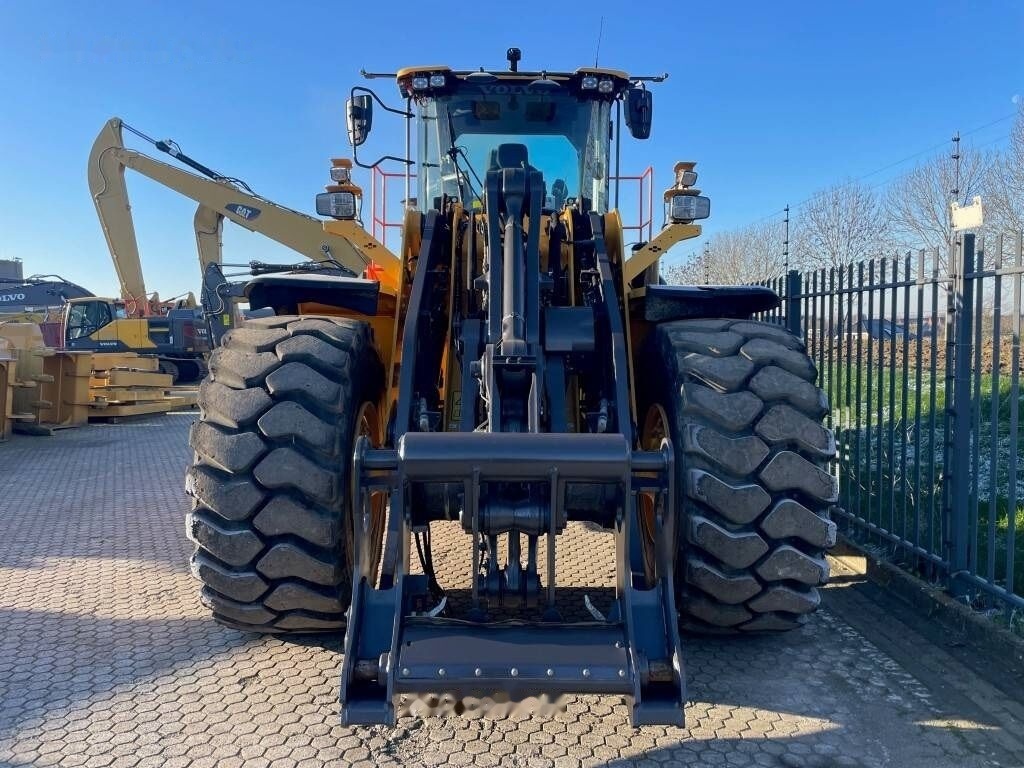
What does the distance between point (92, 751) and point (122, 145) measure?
63.2 feet

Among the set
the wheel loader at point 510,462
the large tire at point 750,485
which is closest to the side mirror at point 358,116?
the wheel loader at point 510,462

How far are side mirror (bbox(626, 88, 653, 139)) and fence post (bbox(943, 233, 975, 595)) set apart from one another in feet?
6.30

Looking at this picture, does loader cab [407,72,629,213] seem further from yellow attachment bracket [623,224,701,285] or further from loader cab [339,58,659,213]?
yellow attachment bracket [623,224,701,285]

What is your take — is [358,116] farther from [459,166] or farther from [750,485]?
[750,485]

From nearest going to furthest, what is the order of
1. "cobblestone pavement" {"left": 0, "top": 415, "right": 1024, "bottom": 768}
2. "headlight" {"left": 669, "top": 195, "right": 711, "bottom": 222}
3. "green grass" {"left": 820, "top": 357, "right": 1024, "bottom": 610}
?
1. "cobblestone pavement" {"left": 0, "top": 415, "right": 1024, "bottom": 768}
2. "headlight" {"left": 669, "top": 195, "right": 711, "bottom": 222}
3. "green grass" {"left": 820, "top": 357, "right": 1024, "bottom": 610}

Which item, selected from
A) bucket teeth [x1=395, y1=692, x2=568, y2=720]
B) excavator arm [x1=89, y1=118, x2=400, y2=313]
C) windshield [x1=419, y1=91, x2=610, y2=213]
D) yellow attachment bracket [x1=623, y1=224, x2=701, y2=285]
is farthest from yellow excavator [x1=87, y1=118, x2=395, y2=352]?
bucket teeth [x1=395, y1=692, x2=568, y2=720]

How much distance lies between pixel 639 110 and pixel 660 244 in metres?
1.13

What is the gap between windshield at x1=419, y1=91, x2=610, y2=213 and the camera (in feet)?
15.9

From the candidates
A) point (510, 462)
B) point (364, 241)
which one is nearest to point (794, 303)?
point (364, 241)

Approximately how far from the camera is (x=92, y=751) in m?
2.92

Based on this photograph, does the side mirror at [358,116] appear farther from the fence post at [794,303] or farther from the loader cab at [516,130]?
the fence post at [794,303]

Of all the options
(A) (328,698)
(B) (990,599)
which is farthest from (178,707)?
(B) (990,599)

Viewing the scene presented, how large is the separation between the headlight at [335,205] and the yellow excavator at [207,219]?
10.7m

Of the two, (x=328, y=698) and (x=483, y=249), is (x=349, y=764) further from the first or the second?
(x=483, y=249)
